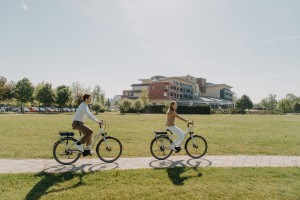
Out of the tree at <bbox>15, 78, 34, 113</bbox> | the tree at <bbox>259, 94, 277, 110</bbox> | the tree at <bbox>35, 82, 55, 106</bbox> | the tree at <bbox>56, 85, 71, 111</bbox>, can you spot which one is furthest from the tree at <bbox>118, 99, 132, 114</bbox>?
the tree at <bbox>259, 94, 277, 110</bbox>

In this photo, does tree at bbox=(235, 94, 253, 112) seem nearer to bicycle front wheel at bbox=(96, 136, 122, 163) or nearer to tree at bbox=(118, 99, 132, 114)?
tree at bbox=(118, 99, 132, 114)

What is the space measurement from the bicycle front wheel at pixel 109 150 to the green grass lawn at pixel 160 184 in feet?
4.16

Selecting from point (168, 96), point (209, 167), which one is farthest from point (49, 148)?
point (168, 96)

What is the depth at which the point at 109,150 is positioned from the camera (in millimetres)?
8727

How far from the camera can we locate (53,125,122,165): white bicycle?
27.4 feet

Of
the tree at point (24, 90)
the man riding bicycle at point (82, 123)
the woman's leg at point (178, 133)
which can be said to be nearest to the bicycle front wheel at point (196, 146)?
the woman's leg at point (178, 133)

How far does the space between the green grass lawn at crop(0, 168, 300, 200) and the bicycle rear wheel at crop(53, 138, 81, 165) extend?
43.2 inches

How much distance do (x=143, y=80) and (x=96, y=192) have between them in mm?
→ 112404

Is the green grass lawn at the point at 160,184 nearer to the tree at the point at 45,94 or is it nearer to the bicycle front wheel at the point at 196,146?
the bicycle front wheel at the point at 196,146

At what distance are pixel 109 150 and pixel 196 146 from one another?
3.10 metres

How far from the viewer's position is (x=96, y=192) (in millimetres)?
6008

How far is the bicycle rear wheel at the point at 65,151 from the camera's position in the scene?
328 inches

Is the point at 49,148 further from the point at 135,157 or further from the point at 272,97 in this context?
the point at 272,97

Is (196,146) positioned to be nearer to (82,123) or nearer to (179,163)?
(179,163)
